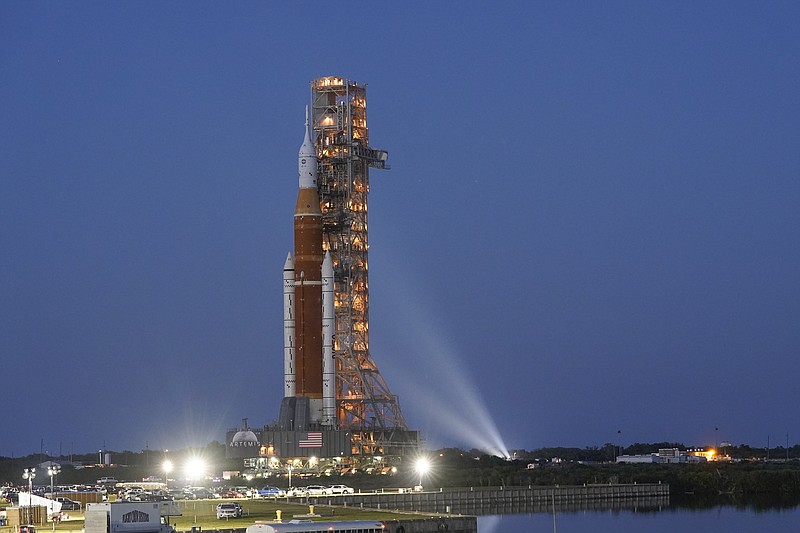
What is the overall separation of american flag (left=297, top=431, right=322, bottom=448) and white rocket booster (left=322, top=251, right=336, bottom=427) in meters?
1.50

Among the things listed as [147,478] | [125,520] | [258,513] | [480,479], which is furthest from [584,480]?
[125,520]

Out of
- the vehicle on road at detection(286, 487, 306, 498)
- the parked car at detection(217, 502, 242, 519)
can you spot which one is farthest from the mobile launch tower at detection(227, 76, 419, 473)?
the parked car at detection(217, 502, 242, 519)

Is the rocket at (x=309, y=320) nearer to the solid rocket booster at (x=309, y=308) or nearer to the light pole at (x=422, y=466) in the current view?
the solid rocket booster at (x=309, y=308)

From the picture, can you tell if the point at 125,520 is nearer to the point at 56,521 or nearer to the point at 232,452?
the point at 56,521

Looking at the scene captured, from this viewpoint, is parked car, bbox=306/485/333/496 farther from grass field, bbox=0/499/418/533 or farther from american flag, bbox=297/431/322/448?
american flag, bbox=297/431/322/448

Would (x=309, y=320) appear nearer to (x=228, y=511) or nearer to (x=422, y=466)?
(x=422, y=466)

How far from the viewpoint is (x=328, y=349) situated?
5295 inches

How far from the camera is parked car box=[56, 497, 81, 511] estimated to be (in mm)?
96250

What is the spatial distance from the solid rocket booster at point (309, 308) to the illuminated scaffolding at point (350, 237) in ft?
7.45

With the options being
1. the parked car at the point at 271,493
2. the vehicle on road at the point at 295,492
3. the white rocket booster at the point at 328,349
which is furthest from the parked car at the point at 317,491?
the white rocket booster at the point at 328,349

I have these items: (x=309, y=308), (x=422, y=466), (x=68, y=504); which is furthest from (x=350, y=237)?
(x=68, y=504)

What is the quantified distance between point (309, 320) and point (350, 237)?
31.1ft

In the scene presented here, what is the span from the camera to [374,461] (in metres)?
136

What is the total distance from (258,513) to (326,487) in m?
28.4
